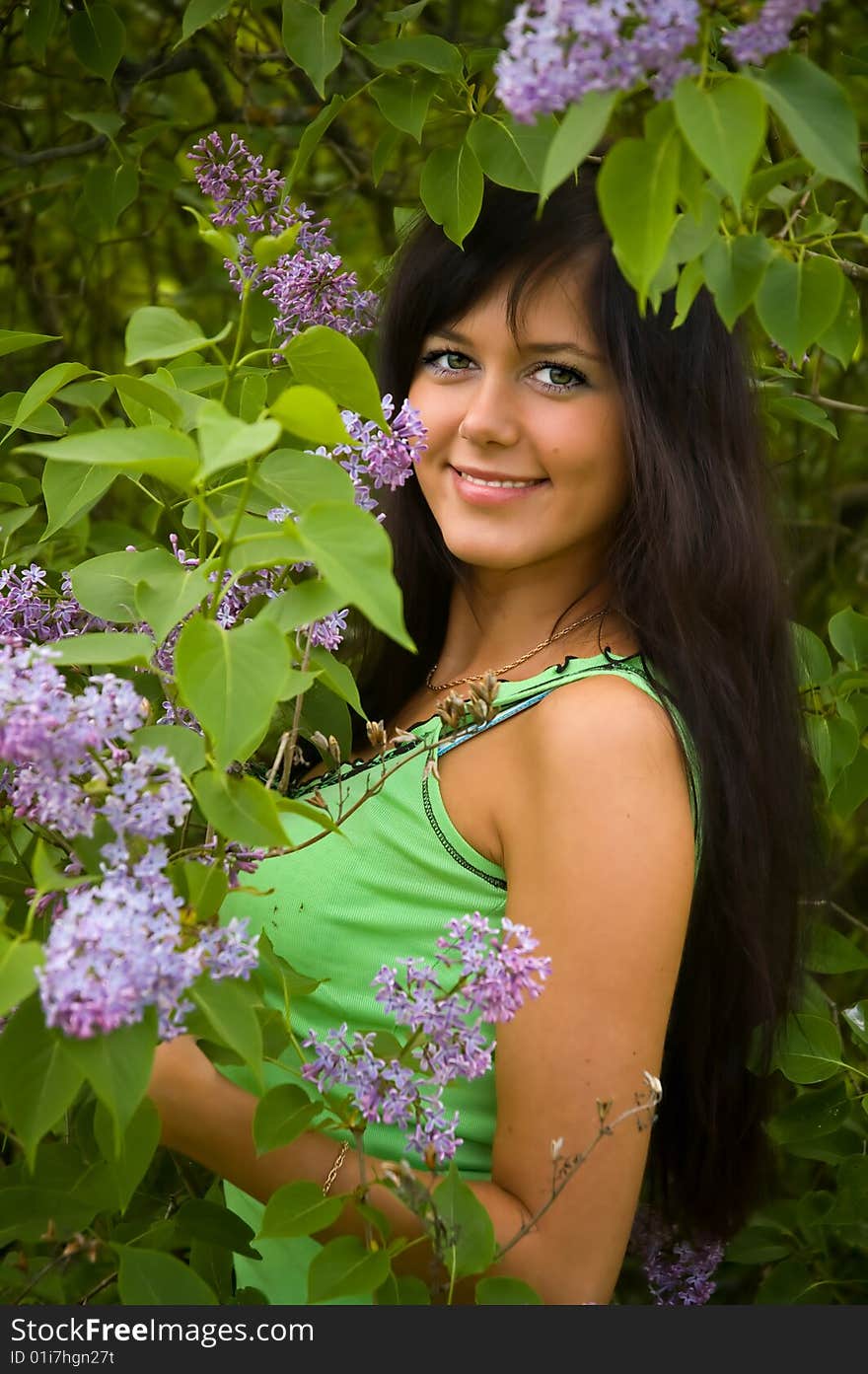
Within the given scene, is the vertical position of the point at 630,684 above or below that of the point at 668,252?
below

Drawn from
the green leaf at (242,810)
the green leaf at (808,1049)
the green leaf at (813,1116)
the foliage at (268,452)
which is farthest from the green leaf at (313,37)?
the green leaf at (813,1116)

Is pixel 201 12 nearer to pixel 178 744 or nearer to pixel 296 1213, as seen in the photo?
pixel 178 744

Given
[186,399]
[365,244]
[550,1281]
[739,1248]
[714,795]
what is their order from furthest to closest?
[365,244]
[739,1248]
[714,795]
[550,1281]
[186,399]

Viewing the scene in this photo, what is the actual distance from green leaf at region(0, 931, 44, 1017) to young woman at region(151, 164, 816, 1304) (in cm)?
53

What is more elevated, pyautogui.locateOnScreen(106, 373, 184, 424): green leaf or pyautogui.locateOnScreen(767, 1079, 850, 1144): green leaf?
pyautogui.locateOnScreen(106, 373, 184, 424): green leaf

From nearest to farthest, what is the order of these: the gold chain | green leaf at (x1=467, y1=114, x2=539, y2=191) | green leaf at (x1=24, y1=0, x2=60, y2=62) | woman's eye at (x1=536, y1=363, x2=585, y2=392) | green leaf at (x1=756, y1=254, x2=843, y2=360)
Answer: green leaf at (x1=756, y1=254, x2=843, y2=360), the gold chain, green leaf at (x1=467, y1=114, x2=539, y2=191), woman's eye at (x1=536, y1=363, x2=585, y2=392), green leaf at (x1=24, y1=0, x2=60, y2=62)

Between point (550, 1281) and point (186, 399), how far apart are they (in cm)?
76

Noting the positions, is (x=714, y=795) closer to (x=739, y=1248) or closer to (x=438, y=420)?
(x=438, y=420)

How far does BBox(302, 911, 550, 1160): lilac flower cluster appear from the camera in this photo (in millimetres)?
872

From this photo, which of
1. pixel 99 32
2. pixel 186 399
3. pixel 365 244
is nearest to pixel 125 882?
pixel 186 399

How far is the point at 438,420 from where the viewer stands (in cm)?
137

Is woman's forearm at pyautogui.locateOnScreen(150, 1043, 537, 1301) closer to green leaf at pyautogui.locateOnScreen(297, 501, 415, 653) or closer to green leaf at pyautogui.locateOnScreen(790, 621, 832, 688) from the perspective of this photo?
green leaf at pyautogui.locateOnScreen(297, 501, 415, 653)

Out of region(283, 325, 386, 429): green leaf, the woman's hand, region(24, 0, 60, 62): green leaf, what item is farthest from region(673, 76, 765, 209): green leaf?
region(24, 0, 60, 62): green leaf

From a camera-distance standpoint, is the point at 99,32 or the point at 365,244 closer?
the point at 99,32
